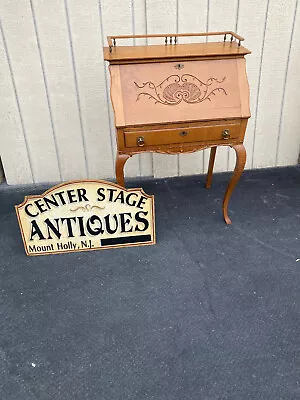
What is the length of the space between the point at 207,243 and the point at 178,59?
0.89 meters

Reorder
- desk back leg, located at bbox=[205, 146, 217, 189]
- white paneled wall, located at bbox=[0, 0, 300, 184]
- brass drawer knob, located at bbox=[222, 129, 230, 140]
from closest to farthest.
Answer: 1. brass drawer knob, located at bbox=[222, 129, 230, 140]
2. white paneled wall, located at bbox=[0, 0, 300, 184]
3. desk back leg, located at bbox=[205, 146, 217, 189]

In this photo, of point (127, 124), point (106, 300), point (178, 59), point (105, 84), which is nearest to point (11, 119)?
point (105, 84)

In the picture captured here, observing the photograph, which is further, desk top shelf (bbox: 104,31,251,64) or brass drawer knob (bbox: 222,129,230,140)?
brass drawer knob (bbox: 222,129,230,140)

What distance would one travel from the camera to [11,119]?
2.32m

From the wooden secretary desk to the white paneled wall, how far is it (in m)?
0.46

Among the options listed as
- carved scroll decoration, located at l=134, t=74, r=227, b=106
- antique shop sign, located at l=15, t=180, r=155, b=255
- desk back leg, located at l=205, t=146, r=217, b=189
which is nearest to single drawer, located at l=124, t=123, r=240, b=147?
carved scroll decoration, located at l=134, t=74, r=227, b=106

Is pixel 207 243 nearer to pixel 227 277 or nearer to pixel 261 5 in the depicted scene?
pixel 227 277

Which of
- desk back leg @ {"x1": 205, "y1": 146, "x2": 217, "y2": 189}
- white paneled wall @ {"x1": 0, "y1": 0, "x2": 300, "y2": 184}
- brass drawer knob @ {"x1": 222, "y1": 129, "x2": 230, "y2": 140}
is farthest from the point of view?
desk back leg @ {"x1": 205, "y1": 146, "x2": 217, "y2": 189}

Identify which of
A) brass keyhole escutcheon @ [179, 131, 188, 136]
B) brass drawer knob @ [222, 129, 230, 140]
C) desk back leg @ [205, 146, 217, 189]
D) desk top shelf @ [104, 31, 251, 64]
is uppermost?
desk top shelf @ [104, 31, 251, 64]

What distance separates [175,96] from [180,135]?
0.56ft

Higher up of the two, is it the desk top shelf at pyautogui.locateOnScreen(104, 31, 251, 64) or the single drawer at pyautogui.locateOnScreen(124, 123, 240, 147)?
the desk top shelf at pyautogui.locateOnScreen(104, 31, 251, 64)

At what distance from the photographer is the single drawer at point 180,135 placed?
176cm

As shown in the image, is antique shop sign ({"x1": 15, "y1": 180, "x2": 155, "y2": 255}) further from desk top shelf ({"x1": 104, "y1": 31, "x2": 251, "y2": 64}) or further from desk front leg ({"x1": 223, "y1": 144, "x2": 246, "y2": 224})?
desk top shelf ({"x1": 104, "y1": 31, "x2": 251, "y2": 64})

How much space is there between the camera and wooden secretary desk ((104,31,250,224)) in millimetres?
1710
